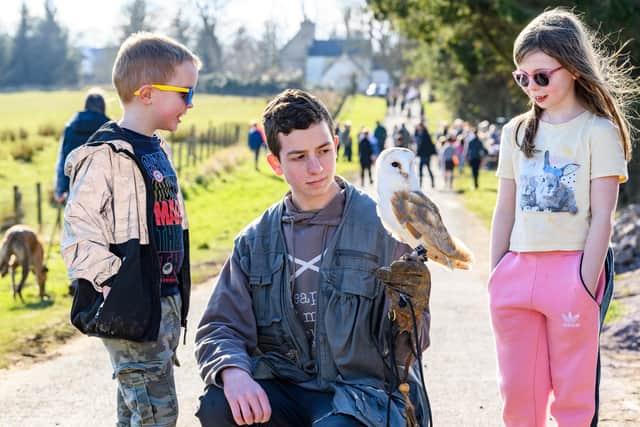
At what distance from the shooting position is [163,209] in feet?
12.0

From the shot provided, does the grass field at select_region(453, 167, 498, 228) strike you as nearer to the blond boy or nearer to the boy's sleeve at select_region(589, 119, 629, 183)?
the boy's sleeve at select_region(589, 119, 629, 183)

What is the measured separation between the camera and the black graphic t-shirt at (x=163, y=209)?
360 cm

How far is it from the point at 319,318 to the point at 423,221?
0.52 meters

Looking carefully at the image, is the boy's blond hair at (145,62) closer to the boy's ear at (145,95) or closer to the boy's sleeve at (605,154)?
the boy's ear at (145,95)

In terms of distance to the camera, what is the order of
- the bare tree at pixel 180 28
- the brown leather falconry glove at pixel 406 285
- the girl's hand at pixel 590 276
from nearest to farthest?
the brown leather falconry glove at pixel 406 285, the girl's hand at pixel 590 276, the bare tree at pixel 180 28

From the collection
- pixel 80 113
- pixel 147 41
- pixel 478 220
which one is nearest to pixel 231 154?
pixel 478 220

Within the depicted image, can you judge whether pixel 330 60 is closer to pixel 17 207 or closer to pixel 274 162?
pixel 17 207

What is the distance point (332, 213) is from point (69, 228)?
100 centimetres

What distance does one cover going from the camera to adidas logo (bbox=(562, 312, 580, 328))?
351 centimetres

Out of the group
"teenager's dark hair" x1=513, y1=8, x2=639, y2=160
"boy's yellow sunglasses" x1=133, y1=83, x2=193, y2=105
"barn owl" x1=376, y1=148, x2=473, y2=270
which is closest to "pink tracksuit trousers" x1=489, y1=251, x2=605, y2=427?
"teenager's dark hair" x1=513, y1=8, x2=639, y2=160

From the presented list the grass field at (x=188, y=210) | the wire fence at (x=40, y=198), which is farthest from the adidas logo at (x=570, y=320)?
the wire fence at (x=40, y=198)

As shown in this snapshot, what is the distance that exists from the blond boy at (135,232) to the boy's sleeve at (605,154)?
1599 millimetres

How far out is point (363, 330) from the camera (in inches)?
123

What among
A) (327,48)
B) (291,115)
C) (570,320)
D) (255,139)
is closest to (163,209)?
(291,115)
